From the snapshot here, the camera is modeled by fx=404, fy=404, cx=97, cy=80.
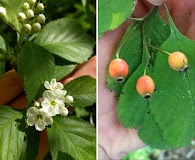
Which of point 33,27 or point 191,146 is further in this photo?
point 191,146

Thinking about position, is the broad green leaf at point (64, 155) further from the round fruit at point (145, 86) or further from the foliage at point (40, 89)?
the round fruit at point (145, 86)

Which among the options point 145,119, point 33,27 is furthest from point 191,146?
point 33,27

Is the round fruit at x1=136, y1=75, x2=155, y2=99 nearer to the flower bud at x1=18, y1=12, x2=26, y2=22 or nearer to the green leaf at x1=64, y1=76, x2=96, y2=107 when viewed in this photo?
the green leaf at x1=64, y1=76, x2=96, y2=107

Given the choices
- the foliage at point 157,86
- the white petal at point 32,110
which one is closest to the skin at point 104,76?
the foliage at point 157,86

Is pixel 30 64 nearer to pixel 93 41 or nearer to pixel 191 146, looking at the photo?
pixel 93 41

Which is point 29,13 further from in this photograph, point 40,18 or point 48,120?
point 48,120

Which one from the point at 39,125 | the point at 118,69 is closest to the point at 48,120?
the point at 39,125

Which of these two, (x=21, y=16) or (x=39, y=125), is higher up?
(x=21, y=16)

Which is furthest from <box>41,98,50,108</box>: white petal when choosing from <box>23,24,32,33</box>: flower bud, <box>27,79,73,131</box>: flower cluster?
<box>23,24,32,33</box>: flower bud
